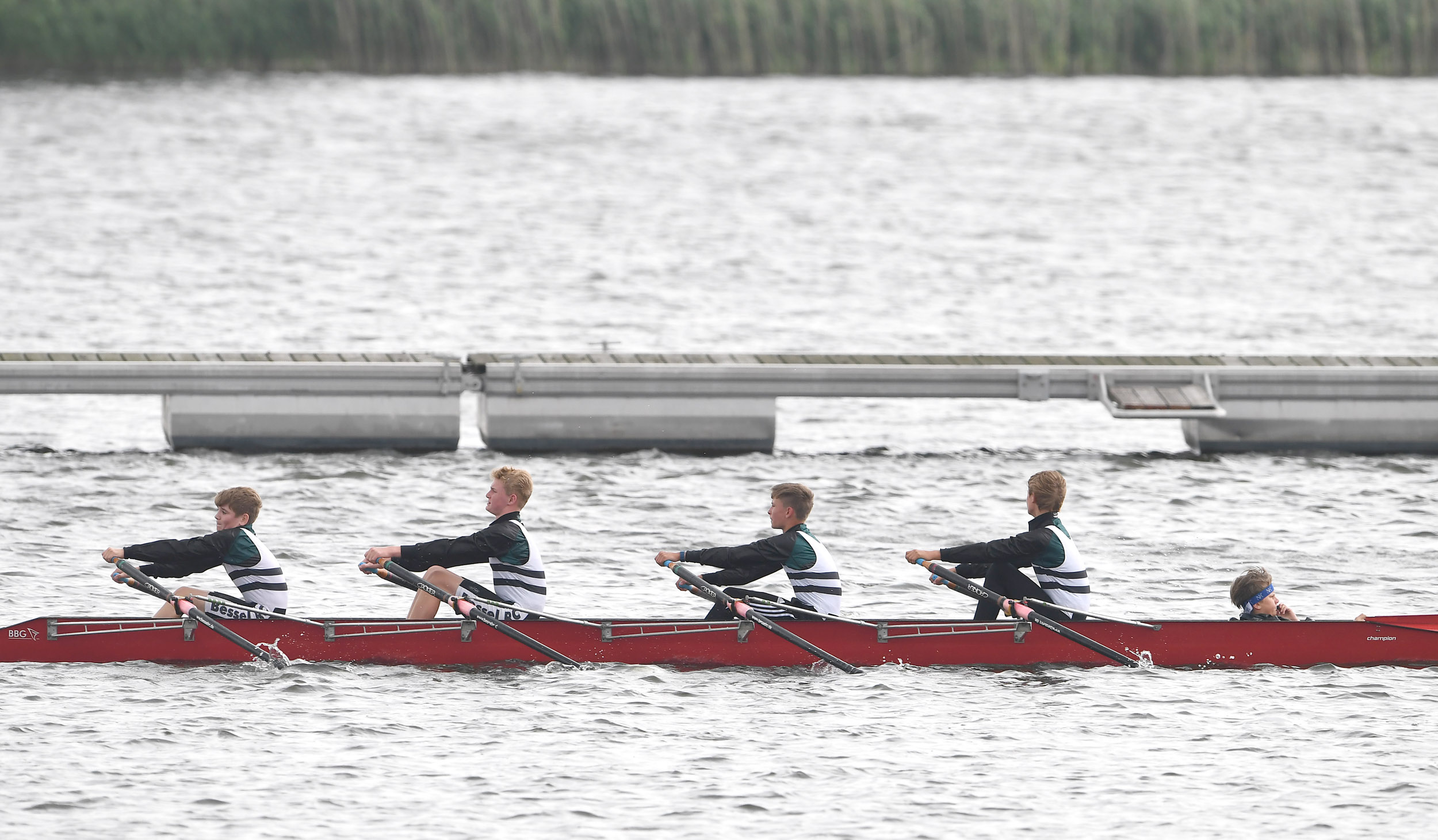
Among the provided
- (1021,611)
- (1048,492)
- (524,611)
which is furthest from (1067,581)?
(524,611)

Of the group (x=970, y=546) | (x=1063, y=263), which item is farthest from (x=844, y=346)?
(x=970, y=546)

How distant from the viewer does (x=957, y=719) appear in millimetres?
13031

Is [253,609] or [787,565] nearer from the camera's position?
[253,609]

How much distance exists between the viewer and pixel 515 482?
13.8 meters

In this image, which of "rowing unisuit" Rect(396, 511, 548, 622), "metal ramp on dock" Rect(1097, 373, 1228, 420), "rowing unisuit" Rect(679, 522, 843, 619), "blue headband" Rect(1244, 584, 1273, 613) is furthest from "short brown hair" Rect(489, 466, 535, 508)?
"metal ramp on dock" Rect(1097, 373, 1228, 420)

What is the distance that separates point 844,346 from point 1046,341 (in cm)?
310

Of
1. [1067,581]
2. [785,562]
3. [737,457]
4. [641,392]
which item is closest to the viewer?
[785,562]

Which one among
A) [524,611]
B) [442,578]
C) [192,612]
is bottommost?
[524,611]

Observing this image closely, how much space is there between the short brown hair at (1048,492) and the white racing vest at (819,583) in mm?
1440

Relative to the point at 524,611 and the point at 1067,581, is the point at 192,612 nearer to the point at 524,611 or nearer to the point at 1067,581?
the point at 524,611

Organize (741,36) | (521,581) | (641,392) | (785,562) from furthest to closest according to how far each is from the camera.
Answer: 1. (741,36)
2. (641,392)
3. (521,581)
4. (785,562)

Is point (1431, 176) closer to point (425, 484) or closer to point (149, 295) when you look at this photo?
point (149, 295)

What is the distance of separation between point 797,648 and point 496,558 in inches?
83.6

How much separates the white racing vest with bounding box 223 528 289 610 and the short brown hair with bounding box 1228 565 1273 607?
6.46 meters
